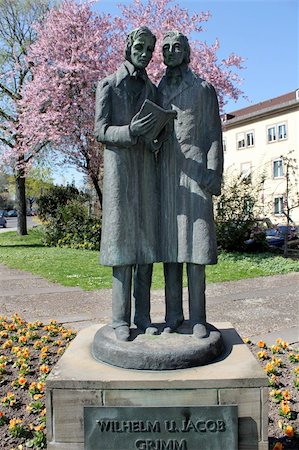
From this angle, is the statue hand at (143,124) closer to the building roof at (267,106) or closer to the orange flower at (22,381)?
the orange flower at (22,381)

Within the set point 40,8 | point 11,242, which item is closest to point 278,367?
point 11,242

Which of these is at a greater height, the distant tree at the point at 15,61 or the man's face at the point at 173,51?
the distant tree at the point at 15,61

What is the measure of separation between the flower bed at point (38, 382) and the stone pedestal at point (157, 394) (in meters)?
0.68

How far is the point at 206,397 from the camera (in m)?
2.45

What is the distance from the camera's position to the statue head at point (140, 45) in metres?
2.75

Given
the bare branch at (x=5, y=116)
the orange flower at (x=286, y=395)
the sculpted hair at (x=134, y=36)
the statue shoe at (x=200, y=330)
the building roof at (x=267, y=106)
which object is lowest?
the orange flower at (x=286, y=395)

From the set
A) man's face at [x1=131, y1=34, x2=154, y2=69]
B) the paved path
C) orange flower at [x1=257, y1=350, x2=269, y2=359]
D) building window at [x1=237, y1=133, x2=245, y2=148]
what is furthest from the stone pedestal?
building window at [x1=237, y1=133, x2=245, y2=148]

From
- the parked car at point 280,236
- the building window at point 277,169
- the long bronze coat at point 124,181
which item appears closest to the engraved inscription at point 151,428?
the long bronze coat at point 124,181

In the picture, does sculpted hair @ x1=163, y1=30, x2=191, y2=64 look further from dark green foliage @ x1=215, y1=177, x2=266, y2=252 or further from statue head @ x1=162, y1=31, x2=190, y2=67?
dark green foliage @ x1=215, y1=177, x2=266, y2=252

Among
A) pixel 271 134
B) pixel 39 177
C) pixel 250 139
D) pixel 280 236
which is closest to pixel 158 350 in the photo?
pixel 280 236

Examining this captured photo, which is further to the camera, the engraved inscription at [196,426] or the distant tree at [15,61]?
the distant tree at [15,61]

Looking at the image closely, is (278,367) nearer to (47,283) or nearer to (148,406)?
(148,406)

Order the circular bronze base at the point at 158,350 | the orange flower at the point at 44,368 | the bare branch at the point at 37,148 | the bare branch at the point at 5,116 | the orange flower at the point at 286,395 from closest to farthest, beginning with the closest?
the circular bronze base at the point at 158,350 < the orange flower at the point at 286,395 < the orange flower at the point at 44,368 < the bare branch at the point at 37,148 < the bare branch at the point at 5,116

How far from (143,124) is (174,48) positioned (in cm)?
60
